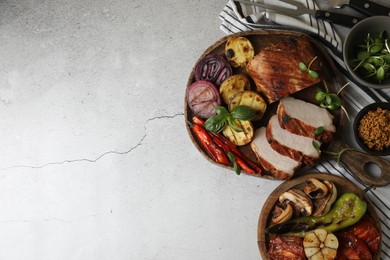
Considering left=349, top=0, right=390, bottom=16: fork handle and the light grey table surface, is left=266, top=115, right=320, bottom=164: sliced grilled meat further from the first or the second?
left=349, top=0, right=390, bottom=16: fork handle

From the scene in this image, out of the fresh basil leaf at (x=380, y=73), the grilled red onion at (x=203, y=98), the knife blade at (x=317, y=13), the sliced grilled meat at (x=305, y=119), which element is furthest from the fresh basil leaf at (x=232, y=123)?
the fresh basil leaf at (x=380, y=73)

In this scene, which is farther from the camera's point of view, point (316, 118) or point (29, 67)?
point (29, 67)

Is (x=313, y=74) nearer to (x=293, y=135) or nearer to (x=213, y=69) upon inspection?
(x=293, y=135)

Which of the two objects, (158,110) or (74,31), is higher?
(74,31)

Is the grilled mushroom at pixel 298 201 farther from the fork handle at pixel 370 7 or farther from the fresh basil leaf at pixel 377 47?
the fork handle at pixel 370 7

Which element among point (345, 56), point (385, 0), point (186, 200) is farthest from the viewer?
point (186, 200)

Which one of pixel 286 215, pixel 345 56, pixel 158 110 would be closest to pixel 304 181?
pixel 286 215

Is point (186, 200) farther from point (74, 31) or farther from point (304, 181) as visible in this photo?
point (74, 31)
